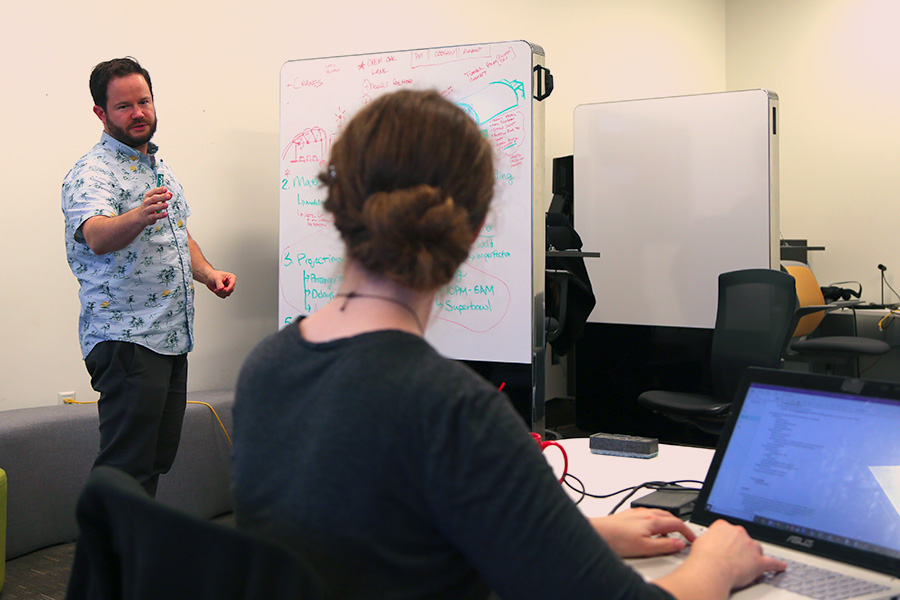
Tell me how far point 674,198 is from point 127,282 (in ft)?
8.89

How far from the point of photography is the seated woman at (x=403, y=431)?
26.8 inches

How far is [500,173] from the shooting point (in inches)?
113

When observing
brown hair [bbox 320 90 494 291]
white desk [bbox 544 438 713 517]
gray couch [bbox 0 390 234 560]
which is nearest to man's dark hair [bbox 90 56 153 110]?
gray couch [bbox 0 390 234 560]

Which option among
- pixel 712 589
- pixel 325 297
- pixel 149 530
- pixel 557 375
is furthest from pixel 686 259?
pixel 149 530

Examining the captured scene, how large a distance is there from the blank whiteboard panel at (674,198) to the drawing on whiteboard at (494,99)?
1238mm

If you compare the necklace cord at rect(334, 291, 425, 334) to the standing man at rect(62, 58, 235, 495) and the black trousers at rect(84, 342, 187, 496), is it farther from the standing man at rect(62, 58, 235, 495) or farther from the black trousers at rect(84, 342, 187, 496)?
the black trousers at rect(84, 342, 187, 496)

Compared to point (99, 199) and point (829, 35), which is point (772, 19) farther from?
point (99, 199)

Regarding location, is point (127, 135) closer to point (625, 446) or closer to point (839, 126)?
point (625, 446)

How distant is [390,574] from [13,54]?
2.75m

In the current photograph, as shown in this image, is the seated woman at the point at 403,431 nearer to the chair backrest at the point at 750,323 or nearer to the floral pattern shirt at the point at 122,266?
the floral pattern shirt at the point at 122,266

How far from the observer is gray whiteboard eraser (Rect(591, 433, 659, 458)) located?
1535 millimetres

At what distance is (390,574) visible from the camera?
0.73 meters

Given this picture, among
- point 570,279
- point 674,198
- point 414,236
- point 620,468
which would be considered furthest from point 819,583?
point 674,198

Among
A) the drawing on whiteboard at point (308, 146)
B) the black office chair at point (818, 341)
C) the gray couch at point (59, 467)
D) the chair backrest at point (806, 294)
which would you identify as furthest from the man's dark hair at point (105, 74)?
the chair backrest at point (806, 294)
